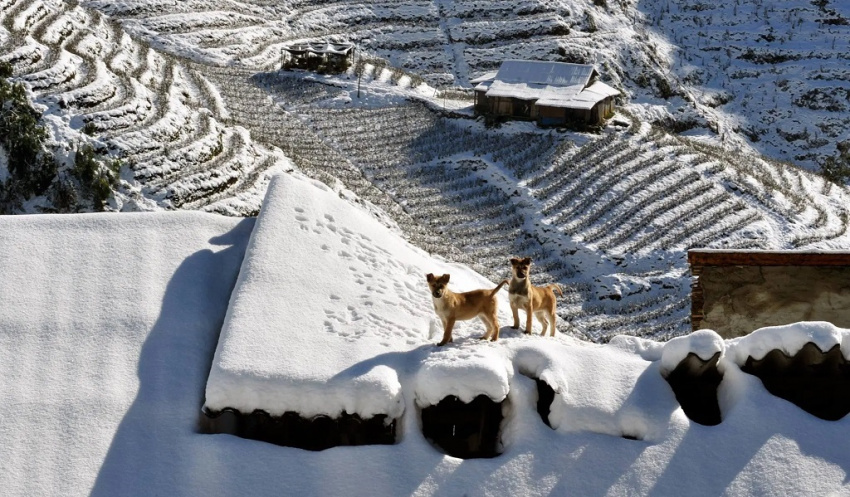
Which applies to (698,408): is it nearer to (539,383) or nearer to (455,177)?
(539,383)


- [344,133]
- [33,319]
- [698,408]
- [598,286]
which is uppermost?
[33,319]

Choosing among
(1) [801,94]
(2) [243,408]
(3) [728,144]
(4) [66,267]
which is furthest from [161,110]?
(1) [801,94]

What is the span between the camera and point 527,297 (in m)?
13.5

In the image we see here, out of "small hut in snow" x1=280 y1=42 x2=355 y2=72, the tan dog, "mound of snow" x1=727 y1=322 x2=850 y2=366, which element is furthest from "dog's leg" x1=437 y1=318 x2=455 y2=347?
"small hut in snow" x1=280 y1=42 x2=355 y2=72

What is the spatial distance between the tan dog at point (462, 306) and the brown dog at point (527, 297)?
0.44 metres

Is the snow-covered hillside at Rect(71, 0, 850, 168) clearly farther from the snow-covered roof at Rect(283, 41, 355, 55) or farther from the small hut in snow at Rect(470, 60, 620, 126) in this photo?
the small hut in snow at Rect(470, 60, 620, 126)

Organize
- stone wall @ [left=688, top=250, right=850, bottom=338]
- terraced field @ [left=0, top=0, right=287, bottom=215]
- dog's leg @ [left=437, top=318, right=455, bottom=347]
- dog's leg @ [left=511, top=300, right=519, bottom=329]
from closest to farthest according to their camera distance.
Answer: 1. dog's leg @ [left=437, top=318, right=455, bottom=347]
2. dog's leg @ [left=511, top=300, right=519, bottom=329]
3. stone wall @ [left=688, top=250, right=850, bottom=338]
4. terraced field @ [left=0, top=0, right=287, bottom=215]

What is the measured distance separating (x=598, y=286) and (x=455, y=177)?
37.4 feet

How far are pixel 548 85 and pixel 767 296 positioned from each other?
118ft

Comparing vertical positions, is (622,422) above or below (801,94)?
above

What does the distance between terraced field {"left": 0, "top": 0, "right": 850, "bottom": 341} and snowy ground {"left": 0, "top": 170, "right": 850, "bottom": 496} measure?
16.8 meters

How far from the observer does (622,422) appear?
455 inches

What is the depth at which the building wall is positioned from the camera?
15.5 meters

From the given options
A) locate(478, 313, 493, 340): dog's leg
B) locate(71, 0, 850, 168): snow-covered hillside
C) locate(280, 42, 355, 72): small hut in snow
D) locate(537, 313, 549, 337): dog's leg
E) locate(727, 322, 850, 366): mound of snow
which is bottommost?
locate(71, 0, 850, 168): snow-covered hillside
